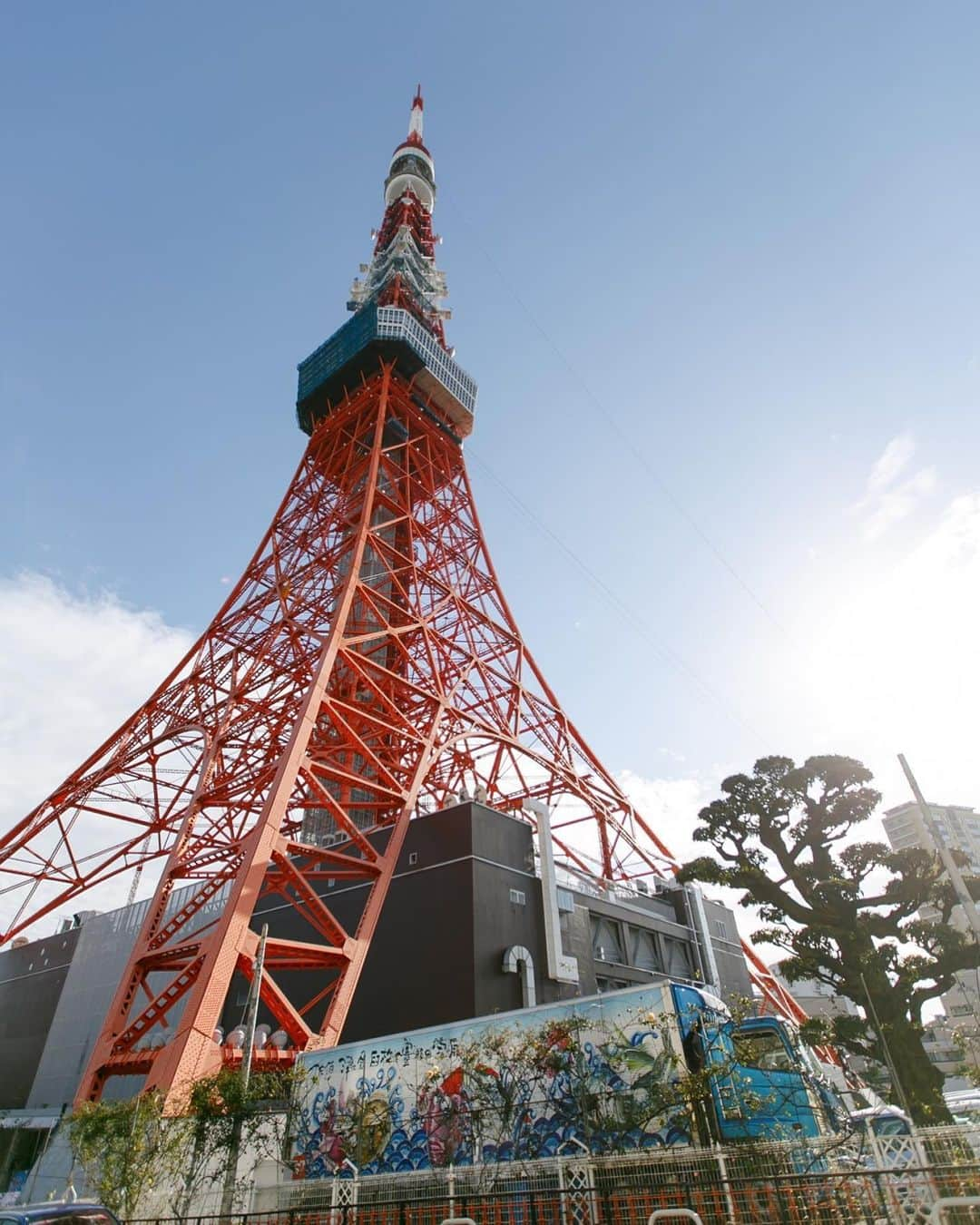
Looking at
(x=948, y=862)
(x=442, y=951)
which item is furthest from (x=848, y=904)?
(x=442, y=951)

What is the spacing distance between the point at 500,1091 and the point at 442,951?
7.07m

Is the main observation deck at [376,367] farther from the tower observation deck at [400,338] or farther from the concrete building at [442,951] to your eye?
the concrete building at [442,951]

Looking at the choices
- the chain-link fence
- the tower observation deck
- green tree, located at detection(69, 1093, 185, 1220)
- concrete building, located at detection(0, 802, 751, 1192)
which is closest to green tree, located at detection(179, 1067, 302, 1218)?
green tree, located at detection(69, 1093, 185, 1220)

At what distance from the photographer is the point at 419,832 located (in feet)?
69.8

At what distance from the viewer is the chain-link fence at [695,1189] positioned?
7.14 meters

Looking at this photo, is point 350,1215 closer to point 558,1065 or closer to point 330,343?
point 558,1065

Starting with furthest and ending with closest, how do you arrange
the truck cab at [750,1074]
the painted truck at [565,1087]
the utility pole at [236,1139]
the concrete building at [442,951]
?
the concrete building at [442,951], the utility pole at [236,1139], the painted truck at [565,1087], the truck cab at [750,1074]

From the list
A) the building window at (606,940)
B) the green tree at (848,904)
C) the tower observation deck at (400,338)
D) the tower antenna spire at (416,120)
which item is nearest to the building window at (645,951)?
the building window at (606,940)

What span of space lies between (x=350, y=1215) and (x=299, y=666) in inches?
679

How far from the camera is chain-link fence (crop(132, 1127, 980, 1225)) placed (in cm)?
714

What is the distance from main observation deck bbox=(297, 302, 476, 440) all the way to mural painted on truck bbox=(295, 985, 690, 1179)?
26983 millimetres

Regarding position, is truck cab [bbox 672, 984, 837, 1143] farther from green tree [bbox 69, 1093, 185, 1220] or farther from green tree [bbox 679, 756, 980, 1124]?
green tree [bbox 69, 1093, 185, 1220]

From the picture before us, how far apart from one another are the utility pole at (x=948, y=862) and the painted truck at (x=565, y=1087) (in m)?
3.51

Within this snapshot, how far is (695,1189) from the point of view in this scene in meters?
8.08
